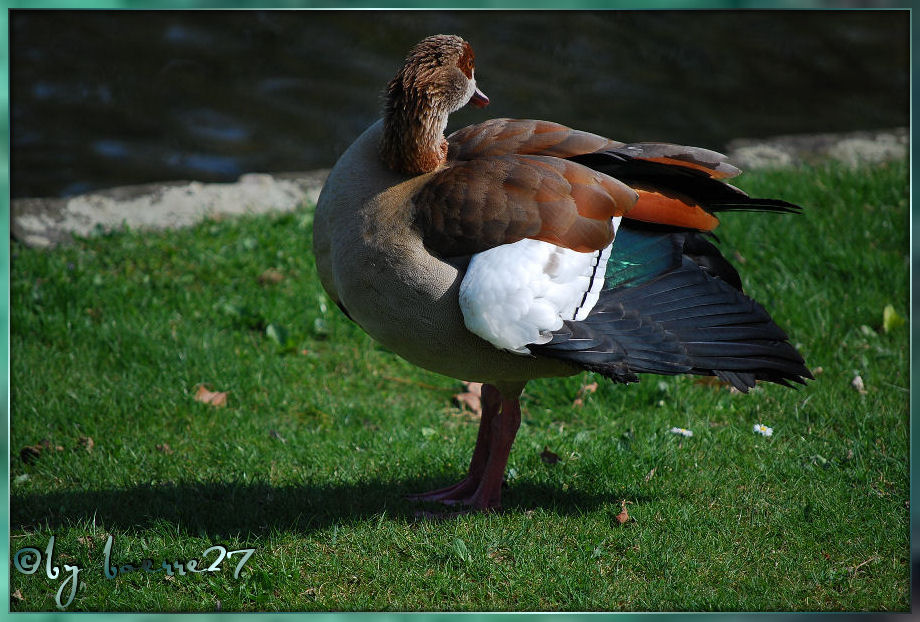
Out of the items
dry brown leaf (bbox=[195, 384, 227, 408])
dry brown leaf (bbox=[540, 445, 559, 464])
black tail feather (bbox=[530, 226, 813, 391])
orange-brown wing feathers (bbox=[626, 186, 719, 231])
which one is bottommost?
dry brown leaf (bbox=[195, 384, 227, 408])

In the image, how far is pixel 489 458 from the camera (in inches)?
124

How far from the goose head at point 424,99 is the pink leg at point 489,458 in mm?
877

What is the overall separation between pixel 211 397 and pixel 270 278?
106 cm

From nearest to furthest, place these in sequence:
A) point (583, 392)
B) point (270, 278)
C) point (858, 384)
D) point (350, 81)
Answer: point (858, 384)
point (583, 392)
point (270, 278)
point (350, 81)

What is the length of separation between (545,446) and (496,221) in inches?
49.9

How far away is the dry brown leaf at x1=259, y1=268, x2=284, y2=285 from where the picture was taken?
4867 millimetres

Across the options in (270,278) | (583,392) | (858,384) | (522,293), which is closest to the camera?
(522,293)

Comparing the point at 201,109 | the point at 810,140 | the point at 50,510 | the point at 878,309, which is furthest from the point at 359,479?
the point at 810,140

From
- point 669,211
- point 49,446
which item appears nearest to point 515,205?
point 669,211

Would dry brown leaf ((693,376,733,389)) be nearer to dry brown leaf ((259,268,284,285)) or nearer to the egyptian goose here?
the egyptian goose

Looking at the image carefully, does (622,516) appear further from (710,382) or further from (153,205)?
(153,205)

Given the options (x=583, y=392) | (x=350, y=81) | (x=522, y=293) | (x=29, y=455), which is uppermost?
(x=350, y=81)

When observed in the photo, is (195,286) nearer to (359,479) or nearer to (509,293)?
(359,479)

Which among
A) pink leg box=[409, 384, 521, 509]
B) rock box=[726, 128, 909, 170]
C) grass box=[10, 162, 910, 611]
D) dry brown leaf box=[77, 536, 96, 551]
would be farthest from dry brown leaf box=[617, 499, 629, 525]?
rock box=[726, 128, 909, 170]
